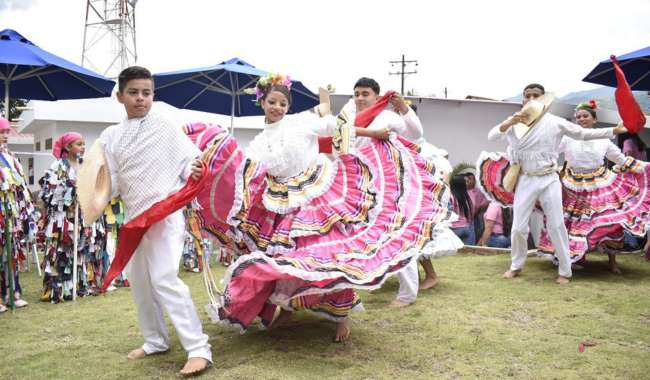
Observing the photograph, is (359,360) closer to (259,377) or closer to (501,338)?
(259,377)

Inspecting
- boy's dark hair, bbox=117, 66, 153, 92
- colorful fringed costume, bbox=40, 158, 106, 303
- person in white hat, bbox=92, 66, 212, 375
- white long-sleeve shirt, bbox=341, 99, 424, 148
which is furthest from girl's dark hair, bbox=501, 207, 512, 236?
boy's dark hair, bbox=117, 66, 153, 92

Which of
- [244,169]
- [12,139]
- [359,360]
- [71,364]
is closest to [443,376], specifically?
[359,360]

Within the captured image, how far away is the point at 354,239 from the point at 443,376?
3.02 ft

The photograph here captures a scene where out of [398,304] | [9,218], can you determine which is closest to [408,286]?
[398,304]

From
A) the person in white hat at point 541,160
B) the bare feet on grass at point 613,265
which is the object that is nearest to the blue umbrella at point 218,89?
the person in white hat at point 541,160

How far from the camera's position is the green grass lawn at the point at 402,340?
10.8 ft

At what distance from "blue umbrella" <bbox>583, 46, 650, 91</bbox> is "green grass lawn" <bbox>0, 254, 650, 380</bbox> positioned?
2747 mm

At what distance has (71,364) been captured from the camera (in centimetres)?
346

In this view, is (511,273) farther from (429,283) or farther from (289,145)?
(289,145)

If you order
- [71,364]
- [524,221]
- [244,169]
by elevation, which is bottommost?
[71,364]

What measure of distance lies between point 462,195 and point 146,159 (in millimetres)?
6026

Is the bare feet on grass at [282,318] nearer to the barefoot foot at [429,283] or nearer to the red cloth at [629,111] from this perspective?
the barefoot foot at [429,283]

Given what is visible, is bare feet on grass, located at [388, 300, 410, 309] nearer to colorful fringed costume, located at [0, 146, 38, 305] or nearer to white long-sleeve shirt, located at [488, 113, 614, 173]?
white long-sleeve shirt, located at [488, 113, 614, 173]

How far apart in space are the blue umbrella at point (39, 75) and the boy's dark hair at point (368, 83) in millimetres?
3182
